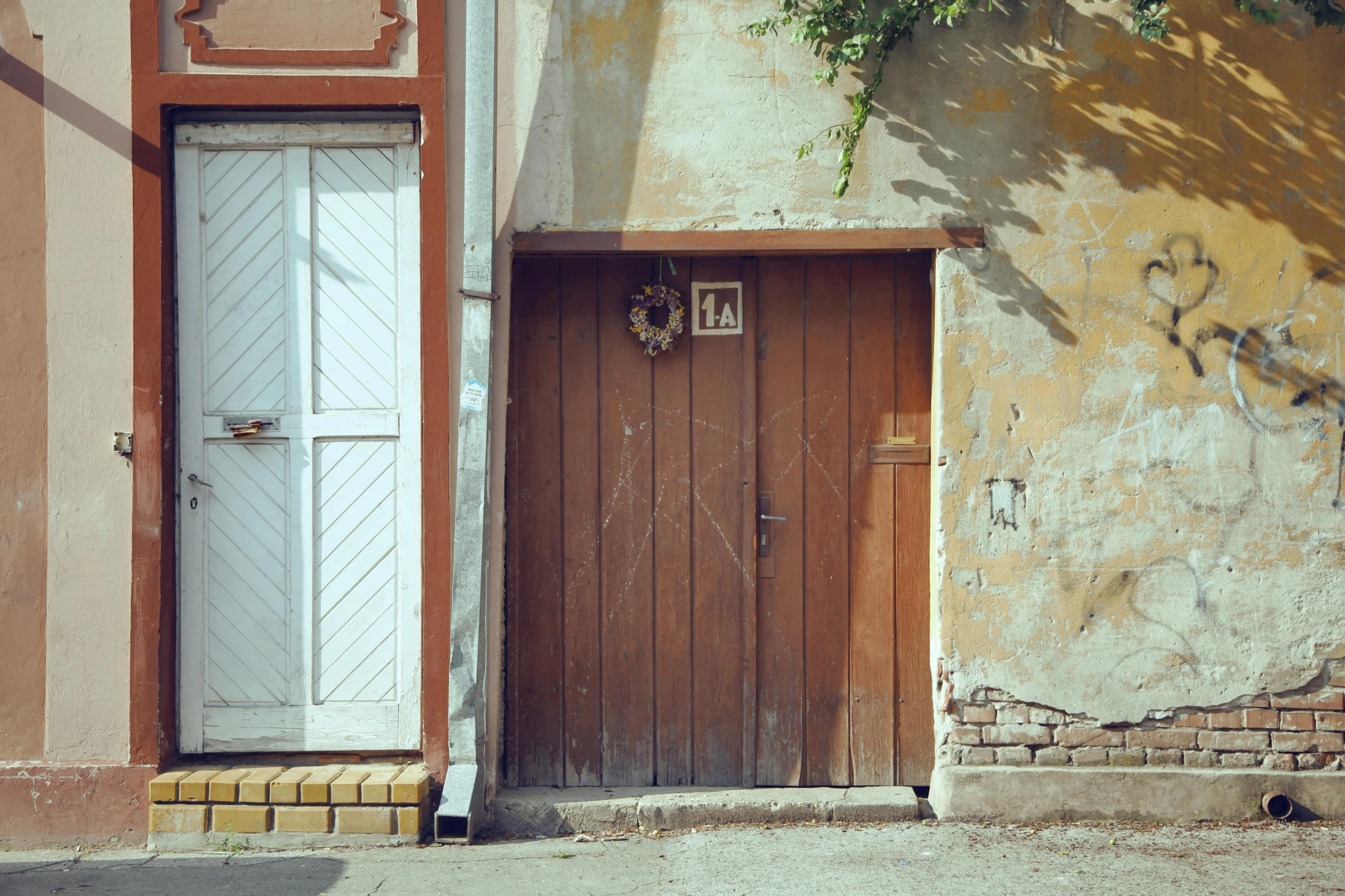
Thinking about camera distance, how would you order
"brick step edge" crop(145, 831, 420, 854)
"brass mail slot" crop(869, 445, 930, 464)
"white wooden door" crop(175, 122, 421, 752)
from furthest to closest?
"brass mail slot" crop(869, 445, 930, 464) → "white wooden door" crop(175, 122, 421, 752) → "brick step edge" crop(145, 831, 420, 854)

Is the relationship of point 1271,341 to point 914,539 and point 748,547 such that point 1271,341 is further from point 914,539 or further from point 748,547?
point 748,547

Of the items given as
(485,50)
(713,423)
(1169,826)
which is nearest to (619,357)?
(713,423)

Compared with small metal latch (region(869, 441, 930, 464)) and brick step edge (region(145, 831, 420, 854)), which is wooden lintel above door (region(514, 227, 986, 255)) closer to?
small metal latch (region(869, 441, 930, 464))

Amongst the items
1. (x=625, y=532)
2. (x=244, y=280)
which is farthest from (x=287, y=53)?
(x=625, y=532)

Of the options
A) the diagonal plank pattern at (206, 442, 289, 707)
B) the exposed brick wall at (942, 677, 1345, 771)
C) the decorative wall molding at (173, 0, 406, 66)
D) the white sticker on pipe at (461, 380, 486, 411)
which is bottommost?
the exposed brick wall at (942, 677, 1345, 771)

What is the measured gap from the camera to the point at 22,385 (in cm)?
393

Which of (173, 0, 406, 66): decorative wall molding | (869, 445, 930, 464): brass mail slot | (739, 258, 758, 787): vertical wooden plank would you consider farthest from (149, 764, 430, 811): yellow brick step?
(173, 0, 406, 66): decorative wall molding

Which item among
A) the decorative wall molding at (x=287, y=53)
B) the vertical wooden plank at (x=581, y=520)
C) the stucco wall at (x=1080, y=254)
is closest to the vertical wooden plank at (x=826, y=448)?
the stucco wall at (x=1080, y=254)

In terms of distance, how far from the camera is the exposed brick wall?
3.91 metres

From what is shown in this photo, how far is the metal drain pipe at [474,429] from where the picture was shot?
12.5 feet

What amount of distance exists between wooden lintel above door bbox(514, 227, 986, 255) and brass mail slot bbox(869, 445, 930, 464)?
2.72 feet

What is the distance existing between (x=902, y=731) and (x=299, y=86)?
3.61 meters

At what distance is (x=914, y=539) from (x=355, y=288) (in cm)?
254

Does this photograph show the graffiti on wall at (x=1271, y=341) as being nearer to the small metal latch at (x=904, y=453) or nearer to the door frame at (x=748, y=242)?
the door frame at (x=748, y=242)
